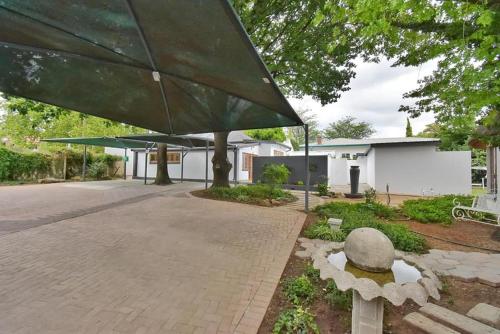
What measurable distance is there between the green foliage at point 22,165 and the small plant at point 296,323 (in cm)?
1739

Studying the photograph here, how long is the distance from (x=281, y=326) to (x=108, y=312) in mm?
1686

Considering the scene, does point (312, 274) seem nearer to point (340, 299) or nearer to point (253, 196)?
point (340, 299)

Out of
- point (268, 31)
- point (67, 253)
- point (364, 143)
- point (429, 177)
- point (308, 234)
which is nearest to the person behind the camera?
point (67, 253)

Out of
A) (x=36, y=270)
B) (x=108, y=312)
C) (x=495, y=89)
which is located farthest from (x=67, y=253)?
(x=495, y=89)

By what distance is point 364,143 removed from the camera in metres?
19.5

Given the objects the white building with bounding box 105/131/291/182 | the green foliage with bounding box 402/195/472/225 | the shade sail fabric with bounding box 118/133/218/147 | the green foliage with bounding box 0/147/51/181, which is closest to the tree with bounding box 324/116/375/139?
the white building with bounding box 105/131/291/182

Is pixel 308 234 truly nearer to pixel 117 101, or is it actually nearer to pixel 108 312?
pixel 108 312

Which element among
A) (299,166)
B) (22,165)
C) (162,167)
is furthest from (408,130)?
(22,165)

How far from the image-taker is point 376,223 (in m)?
5.17

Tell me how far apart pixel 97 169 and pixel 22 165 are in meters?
4.27

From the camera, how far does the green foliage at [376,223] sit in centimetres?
442

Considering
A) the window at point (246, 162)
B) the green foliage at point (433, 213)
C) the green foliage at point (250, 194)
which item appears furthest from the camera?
the window at point (246, 162)

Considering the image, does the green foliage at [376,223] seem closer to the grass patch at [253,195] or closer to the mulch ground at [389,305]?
the mulch ground at [389,305]

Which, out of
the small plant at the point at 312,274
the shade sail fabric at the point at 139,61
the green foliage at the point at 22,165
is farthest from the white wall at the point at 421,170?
the green foliage at the point at 22,165
